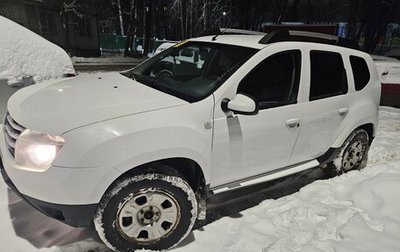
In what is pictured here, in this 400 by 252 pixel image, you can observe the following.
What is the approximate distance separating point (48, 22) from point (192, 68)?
87.2 ft

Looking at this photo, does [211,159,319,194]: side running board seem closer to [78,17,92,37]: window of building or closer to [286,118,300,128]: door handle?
[286,118,300,128]: door handle

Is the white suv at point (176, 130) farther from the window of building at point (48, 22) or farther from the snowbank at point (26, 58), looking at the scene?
the window of building at point (48, 22)

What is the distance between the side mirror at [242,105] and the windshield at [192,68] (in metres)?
0.22

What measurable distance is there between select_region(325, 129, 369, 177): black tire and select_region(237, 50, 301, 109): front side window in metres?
1.30

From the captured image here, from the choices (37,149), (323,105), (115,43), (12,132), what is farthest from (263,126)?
(115,43)

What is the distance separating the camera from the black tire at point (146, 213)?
8.09ft

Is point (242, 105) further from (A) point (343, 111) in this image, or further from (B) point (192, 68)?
(A) point (343, 111)

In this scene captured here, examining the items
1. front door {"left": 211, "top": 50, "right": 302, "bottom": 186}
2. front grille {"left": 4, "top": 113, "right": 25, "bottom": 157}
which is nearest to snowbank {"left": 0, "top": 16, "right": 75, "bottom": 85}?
front grille {"left": 4, "top": 113, "right": 25, "bottom": 157}

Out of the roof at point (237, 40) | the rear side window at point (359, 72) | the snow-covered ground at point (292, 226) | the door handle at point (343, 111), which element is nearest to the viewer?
the snow-covered ground at point (292, 226)

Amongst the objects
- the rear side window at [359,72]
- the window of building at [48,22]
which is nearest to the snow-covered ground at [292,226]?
the rear side window at [359,72]

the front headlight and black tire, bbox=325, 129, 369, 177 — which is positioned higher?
the front headlight

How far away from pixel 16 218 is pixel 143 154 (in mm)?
1566

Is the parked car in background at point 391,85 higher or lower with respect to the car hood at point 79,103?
lower

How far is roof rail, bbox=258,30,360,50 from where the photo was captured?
10.6 ft
